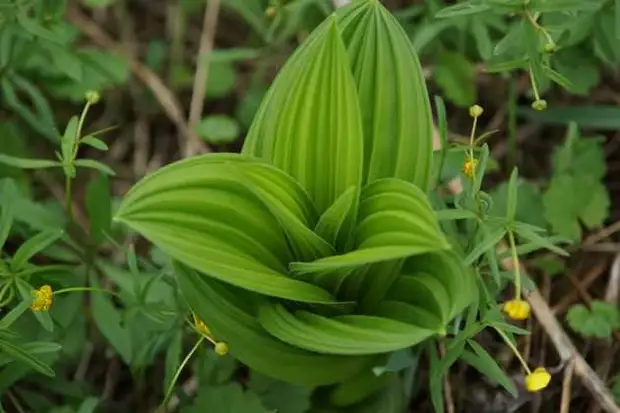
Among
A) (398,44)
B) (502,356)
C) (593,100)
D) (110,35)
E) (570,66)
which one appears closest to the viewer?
(398,44)

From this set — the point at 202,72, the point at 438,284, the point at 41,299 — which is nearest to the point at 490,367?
the point at 438,284

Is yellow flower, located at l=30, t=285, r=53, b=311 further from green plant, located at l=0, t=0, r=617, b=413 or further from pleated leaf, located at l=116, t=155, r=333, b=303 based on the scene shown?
pleated leaf, located at l=116, t=155, r=333, b=303

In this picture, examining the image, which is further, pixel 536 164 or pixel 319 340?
pixel 536 164

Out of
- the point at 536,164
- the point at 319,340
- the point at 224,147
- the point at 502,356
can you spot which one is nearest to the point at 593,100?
the point at 536,164

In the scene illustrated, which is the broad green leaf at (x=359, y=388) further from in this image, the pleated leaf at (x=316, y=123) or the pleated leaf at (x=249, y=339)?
the pleated leaf at (x=316, y=123)

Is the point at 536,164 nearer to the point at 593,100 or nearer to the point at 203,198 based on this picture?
the point at 593,100

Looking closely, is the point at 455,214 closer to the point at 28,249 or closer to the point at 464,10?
the point at 464,10

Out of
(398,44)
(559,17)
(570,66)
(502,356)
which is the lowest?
(502,356)

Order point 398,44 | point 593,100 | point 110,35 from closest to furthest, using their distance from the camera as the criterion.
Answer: point 398,44 < point 593,100 < point 110,35

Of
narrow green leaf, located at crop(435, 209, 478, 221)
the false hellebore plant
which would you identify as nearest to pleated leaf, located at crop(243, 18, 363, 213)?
the false hellebore plant
